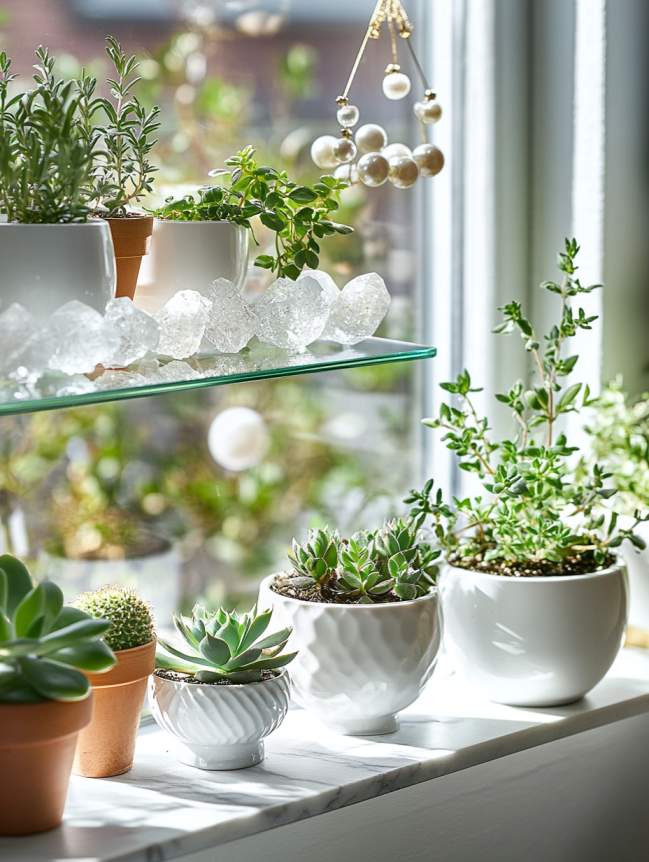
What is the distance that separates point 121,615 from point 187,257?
312mm

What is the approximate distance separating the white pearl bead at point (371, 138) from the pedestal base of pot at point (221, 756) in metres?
0.59

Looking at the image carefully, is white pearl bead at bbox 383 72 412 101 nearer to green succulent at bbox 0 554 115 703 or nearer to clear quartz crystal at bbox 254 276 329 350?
clear quartz crystal at bbox 254 276 329 350

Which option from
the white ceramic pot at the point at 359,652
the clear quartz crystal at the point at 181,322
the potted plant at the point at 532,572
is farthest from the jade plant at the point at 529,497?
the clear quartz crystal at the point at 181,322

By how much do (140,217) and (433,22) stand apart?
590 millimetres

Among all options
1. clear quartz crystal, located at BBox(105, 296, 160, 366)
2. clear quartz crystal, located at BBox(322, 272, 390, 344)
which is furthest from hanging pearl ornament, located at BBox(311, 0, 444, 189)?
clear quartz crystal, located at BBox(105, 296, 160, 366)

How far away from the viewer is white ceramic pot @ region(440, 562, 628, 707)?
1.17 m

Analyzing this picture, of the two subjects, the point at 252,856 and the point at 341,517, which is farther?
the point at 341,517

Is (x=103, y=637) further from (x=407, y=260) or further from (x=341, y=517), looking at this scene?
(x=407, y=260)

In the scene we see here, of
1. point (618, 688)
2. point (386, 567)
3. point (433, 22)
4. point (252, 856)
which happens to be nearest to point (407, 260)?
point (433, 22)

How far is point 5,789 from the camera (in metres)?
0.92

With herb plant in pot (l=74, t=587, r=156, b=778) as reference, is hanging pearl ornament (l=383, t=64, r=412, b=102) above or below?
above

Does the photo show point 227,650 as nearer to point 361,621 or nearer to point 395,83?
point 361,621

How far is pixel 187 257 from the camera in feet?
3.28

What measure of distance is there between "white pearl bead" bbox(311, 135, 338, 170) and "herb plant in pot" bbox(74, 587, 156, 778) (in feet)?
1.48
